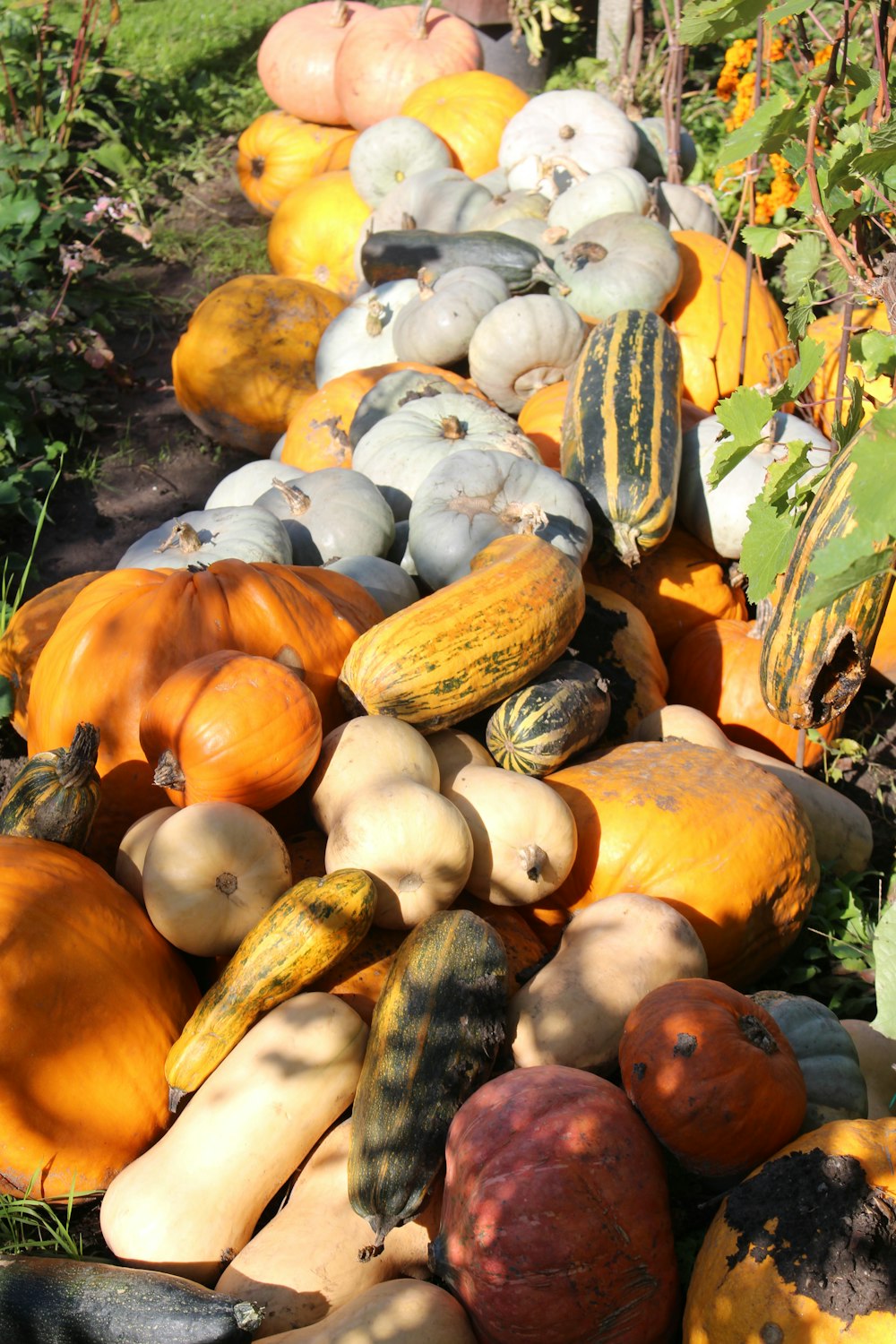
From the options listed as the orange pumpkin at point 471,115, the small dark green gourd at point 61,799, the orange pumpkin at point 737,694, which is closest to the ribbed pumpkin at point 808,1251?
the small dark green gourd at point 61,799

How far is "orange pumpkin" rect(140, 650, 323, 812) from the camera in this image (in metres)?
2.51

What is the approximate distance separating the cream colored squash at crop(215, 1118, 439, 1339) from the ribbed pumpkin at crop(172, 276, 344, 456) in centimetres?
404

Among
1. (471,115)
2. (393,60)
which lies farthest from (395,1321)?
(393,60)

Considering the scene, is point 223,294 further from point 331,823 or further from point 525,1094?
point 525,1094

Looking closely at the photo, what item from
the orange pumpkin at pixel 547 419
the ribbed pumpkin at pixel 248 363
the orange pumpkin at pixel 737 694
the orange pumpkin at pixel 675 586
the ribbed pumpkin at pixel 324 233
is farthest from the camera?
the ribbed pumpkin at pixel 324 233

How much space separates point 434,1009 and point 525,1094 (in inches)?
10.2

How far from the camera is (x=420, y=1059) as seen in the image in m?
2.14

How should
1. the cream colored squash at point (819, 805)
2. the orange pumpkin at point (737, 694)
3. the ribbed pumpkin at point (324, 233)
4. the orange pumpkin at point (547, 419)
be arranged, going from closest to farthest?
the cream colored squash at point (819, 805) → the orange pumpkin at point (737, 694) → the orange pumpkin at point (547, 419) → the ribbed pumpkin at point (324, 233)

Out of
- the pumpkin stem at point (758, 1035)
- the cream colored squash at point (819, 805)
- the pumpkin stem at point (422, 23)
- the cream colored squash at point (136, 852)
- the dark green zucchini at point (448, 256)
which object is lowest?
the cream colored squash at point (819, 805)

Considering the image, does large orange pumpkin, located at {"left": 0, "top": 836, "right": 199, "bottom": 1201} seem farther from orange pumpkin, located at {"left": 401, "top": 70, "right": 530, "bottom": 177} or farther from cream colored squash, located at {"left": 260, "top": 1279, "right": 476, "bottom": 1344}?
orange pumpkin, located at {"left": 401, "top": 70, "right": 530, "bottom": 177}

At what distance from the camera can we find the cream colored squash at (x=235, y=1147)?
2.10 m

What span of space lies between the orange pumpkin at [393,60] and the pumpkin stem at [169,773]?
5922 mm

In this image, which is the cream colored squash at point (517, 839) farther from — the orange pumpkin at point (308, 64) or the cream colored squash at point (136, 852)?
the orange pumpkin at point (308, 64)

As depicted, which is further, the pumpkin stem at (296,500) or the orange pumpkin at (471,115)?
the orange pumpkin at (471,115)
